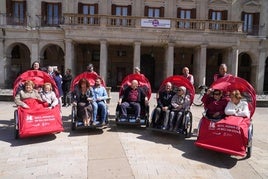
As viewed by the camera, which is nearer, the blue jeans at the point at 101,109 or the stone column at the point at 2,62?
the blue jeans at the point at 101,109

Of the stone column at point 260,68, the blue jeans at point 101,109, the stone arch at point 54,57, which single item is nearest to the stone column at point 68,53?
the stone arch at point 54,57

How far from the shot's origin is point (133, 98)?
26.6 feet

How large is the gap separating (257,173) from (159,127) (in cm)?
279

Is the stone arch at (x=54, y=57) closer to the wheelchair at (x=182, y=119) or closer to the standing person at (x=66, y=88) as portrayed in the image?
the standing person at (x=66, y=88)

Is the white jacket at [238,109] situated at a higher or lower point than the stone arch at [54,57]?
lower

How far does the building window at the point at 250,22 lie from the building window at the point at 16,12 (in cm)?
2090

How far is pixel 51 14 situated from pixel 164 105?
20.1 meters

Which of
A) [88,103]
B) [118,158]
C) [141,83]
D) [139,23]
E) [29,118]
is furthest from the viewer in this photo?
[139,23]

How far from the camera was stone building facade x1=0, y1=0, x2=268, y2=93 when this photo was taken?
21188 millimetres

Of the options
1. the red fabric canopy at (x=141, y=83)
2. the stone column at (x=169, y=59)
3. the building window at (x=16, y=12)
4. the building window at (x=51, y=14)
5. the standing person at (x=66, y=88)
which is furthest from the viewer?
the building window at (x=51, y=14)

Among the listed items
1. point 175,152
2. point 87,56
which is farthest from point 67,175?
point 87,56

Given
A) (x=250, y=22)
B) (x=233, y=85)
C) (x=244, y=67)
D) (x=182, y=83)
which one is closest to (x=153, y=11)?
(x=250, y=22)

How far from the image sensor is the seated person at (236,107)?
6031mm

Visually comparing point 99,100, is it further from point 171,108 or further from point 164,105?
point 171,108
